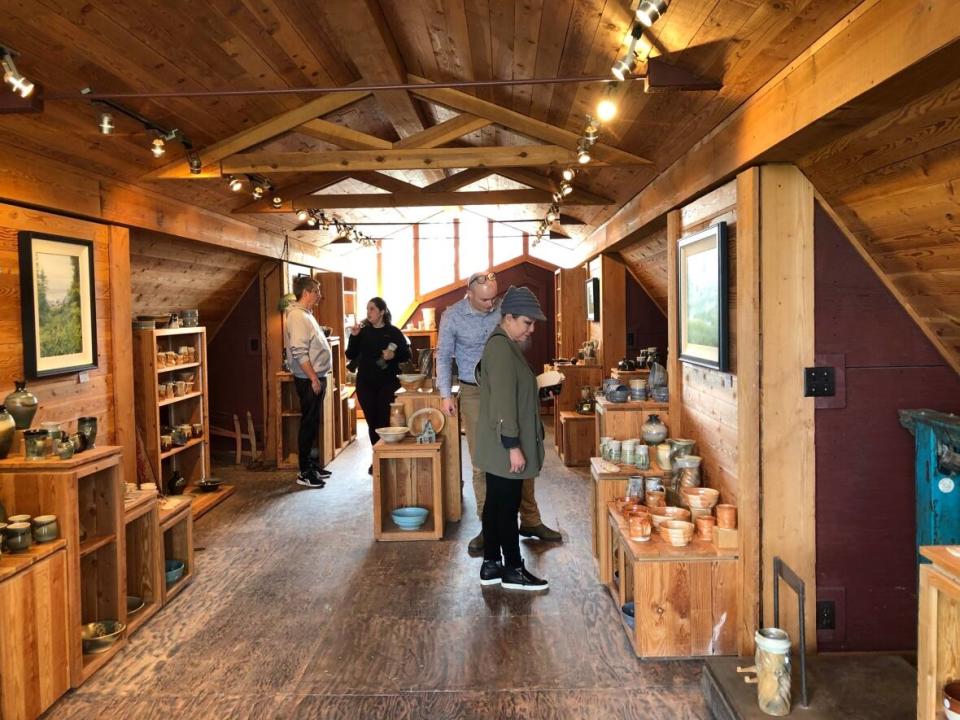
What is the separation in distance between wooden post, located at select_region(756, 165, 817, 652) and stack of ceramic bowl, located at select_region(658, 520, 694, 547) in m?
0.32

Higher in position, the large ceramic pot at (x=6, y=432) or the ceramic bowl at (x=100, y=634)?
the large ceramic pot at (x=6, y=432)

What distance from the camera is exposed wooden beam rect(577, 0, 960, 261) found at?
5.54 feet

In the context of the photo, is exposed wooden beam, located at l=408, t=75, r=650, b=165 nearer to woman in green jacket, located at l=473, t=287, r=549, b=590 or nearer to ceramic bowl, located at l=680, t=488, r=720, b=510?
woman in green jacket, located at l=473, t=287, r=549, b=590

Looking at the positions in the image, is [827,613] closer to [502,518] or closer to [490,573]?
[502,518]

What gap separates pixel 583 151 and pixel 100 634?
331 cm

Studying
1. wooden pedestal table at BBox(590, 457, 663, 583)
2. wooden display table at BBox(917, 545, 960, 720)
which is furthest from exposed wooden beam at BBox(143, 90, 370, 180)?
wooden display table at BBox(917, 545, 960, 720)

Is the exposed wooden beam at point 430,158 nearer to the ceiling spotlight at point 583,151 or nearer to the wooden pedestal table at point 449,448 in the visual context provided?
the ceiling spotlight at point 583,151

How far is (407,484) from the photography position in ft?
16.6

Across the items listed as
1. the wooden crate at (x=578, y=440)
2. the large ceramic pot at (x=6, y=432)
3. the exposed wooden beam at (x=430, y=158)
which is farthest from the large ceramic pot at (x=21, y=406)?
the wooden crate at (x=578, y=440)

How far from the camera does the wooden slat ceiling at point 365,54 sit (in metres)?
2.55

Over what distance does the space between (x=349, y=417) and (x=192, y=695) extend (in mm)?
5865

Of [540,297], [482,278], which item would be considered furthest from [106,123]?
[540,297]

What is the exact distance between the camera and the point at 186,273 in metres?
6.18

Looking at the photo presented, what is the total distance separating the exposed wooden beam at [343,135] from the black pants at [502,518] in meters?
2.13
